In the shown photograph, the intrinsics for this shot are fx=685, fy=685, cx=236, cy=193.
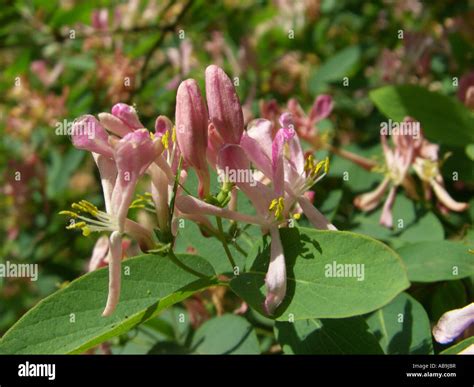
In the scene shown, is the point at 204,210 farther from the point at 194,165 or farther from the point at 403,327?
the point at 403,327

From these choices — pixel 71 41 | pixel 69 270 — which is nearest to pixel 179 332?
pixel 69 270

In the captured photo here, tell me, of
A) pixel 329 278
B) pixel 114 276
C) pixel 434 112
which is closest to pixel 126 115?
pixel 114 276

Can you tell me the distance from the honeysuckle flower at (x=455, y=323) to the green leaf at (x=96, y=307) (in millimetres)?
337

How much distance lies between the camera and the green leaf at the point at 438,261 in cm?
113

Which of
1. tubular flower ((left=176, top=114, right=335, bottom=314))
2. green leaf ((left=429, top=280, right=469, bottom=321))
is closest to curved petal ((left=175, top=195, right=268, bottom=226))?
tubular flower ((left=176, top=114, right=335, bottom=314))

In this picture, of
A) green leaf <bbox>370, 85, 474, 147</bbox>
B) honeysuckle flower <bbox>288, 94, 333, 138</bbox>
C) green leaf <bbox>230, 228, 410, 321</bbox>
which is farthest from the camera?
Result: honeysuckle flower <bbox>288, 94, 333, 138</bbox>

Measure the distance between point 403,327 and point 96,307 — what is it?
48cm

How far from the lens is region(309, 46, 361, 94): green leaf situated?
6.86ft

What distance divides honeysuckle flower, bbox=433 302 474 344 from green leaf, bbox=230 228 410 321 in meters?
0.18

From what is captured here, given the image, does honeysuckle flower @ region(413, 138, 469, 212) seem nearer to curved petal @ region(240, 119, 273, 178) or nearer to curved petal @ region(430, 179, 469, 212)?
curved petal @ region(430, 179, 469, 212)

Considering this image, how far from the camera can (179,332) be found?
1486 mm

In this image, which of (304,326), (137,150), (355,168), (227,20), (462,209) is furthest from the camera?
(227,20)
